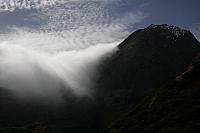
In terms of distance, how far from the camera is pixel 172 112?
211ft

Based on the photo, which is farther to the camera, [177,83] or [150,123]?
[177,83]

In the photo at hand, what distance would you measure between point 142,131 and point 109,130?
12781mm

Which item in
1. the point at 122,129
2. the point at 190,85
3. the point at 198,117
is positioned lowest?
the point at 198,117

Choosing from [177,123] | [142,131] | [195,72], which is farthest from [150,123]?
[195,72]

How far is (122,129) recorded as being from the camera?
7019cm

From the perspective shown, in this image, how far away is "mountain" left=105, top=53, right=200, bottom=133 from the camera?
193 ft

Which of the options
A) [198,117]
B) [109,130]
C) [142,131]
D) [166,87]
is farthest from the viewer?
[166,87]

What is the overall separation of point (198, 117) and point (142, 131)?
9380 millimetres

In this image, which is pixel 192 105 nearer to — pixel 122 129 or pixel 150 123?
pixel 150 123

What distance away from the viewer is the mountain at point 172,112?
193 feet

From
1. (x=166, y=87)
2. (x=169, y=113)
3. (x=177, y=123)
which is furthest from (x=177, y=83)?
(x=177, y=123)

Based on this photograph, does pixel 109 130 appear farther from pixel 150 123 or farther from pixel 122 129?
pixel 150 123

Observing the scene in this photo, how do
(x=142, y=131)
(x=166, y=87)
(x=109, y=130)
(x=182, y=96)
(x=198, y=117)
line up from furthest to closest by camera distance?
(x=166, y=87) < (x=109, y=130) < (x=182, y=96) < (x=142, y=131) < (x=198, y=117)

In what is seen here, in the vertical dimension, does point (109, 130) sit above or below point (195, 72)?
below
